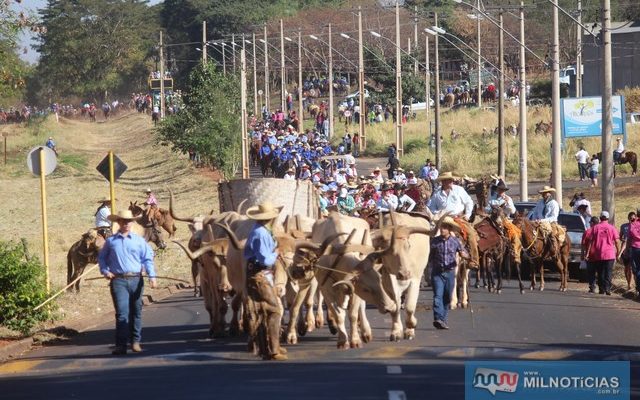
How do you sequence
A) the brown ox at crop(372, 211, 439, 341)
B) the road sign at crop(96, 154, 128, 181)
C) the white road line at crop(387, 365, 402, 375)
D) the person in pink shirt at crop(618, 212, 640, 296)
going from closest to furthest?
the white road line at crop(387, 365, 402, 375)
the brown ox at crop(372, 211, 439, 341)
the road sign at crop(96, 154, 128, 181)
the person in pink shirt at crop(618, 212, 640, 296)

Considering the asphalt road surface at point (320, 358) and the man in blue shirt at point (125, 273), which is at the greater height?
the man in blue shirt at point (125, 273)

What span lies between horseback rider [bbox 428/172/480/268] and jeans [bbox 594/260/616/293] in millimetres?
5320

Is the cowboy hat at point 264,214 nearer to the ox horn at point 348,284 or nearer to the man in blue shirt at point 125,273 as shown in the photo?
the ox horn at point 348,284

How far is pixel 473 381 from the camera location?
13.7 m

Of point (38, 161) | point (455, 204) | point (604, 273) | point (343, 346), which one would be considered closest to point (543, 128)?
point (604, 273)

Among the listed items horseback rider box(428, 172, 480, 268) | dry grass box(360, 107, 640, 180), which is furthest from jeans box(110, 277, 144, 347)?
dry grass box(360, 107, 640, 180)

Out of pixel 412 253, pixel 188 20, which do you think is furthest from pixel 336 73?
pixel 412 253

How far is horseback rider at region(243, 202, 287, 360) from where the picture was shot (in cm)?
1655

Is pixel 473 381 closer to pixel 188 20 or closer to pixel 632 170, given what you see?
pixel 632 170

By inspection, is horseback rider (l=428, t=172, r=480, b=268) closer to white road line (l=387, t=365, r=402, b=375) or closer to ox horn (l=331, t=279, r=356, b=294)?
ox horn (l=331, t=279, r=356, b=294)

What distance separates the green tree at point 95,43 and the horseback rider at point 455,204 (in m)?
124

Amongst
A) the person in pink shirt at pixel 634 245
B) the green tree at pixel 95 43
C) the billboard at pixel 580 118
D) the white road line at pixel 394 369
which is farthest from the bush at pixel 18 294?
the green tree at pixel 95 43

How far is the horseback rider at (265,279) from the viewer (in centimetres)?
1655

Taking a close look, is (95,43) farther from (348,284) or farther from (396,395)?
(396,395)
